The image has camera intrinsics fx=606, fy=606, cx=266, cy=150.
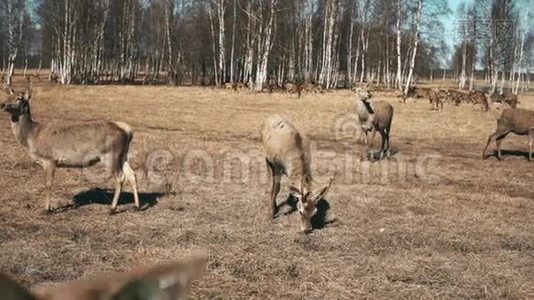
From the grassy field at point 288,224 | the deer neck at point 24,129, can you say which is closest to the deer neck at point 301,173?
the grassy field at point 288,224

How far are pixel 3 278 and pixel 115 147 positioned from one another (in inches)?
353

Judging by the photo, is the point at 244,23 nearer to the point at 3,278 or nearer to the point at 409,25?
the point at 409,25

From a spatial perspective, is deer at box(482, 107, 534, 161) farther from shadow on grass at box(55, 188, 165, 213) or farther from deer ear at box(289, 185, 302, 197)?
shadow on grass at box(55, 188, 165, 213)

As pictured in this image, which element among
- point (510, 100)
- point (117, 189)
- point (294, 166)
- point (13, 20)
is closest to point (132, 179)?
point (117, 189)

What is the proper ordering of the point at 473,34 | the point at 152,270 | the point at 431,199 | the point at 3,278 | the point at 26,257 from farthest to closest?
1. the point at 473,34
2. the point at 431,199
3. the point at 26,257
4. the point at 152,270
5. the point at 3,278

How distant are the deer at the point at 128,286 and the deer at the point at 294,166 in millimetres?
7887

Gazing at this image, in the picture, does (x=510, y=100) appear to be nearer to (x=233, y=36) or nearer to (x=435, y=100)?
(x=435, y=100)

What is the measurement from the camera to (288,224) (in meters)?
9.21

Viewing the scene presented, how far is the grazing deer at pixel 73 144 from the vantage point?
927 centimetres

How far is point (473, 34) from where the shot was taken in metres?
56.8

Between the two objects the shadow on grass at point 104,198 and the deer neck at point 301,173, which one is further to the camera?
the shadow on grass at point 104,198

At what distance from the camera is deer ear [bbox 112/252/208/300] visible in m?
0.74

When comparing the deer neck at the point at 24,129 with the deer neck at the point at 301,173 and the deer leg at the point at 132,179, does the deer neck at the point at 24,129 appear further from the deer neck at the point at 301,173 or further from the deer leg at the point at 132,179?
the deer neck at the point at 301,173

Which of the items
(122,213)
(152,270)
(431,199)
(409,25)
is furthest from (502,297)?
(409,25)
